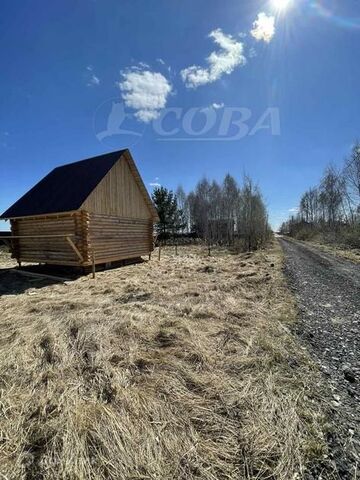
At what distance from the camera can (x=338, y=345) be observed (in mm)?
3771

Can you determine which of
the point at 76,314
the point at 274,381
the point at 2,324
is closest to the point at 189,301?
the point at 76,314

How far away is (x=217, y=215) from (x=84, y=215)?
26801 millimetres

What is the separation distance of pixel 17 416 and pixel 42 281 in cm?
881

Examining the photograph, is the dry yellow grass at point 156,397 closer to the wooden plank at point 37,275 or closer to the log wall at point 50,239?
the wooden plank at point 37,275

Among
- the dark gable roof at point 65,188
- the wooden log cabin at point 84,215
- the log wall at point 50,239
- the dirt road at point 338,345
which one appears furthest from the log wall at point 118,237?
the dirt road at point 338,345

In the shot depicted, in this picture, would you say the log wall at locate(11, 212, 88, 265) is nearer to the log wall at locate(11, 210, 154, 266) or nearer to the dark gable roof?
the log wall at locate(11, 210, 154, 266)

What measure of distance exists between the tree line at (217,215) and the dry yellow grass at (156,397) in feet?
65.1

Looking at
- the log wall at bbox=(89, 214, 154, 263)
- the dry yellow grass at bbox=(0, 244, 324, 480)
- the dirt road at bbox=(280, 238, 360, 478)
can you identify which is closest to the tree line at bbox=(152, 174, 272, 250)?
the log wall at bbox=(89, 214, 154, 263)

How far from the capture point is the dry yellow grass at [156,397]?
1.85 metres

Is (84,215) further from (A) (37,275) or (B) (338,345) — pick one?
(B) (338,345)

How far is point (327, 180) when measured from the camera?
37438 millimetres

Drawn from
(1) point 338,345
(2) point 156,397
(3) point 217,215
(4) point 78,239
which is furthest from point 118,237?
(3) point 217,215

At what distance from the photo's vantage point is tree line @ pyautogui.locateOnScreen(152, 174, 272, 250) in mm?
23797

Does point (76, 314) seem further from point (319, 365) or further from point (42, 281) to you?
point (42, 281)
